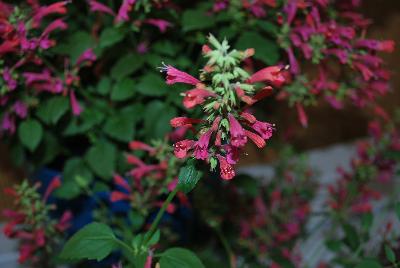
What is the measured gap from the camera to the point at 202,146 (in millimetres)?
342

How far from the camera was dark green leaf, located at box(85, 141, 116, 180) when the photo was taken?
599 millimetres

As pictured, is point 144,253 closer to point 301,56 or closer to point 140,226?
point 140,226

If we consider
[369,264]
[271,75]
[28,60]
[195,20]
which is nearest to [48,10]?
[28,60]

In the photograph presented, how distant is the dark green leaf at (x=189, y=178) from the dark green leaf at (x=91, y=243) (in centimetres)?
9

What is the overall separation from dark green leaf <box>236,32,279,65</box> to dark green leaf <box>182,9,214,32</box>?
41 millimetres

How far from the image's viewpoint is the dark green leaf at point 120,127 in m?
0.58

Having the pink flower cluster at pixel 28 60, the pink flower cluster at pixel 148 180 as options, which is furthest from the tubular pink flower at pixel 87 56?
the pink flower cluster at pixel 148 180

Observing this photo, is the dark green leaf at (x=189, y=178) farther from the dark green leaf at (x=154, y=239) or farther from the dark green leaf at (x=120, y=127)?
the dark green leaf at (x=120, y=127)

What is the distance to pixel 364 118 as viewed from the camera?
112cm

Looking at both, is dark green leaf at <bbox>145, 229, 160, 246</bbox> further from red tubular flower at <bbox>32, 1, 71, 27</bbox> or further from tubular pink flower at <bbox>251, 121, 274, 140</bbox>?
red tubular flower at <bbox>32, 1, 71, 27</bbox>

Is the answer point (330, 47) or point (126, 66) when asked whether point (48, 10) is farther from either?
point (330, 47)

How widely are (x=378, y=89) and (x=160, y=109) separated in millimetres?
261

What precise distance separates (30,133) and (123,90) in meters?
0.12

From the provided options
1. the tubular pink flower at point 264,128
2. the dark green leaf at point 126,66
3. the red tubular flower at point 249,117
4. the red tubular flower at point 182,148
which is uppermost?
the red tubular flower at point 249,117
